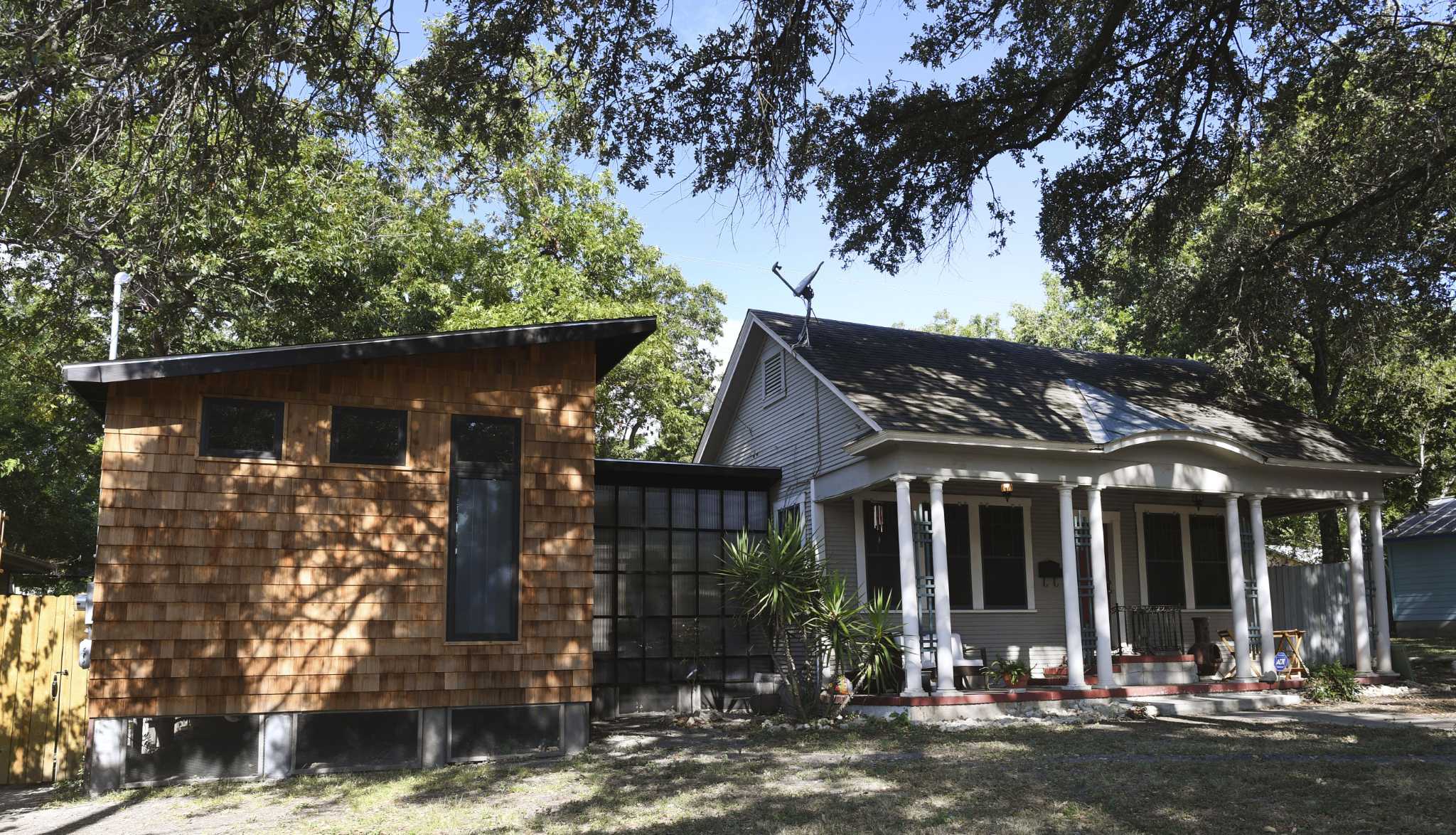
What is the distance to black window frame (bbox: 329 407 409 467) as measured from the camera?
406 inches

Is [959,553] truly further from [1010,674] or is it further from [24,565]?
[24,565]

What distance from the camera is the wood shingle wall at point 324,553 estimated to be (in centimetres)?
951

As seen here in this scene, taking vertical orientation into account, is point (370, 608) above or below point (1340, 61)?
below

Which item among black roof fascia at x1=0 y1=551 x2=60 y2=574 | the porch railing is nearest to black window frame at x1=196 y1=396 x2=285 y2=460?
black roof fascia at x1=0 y1=551 x2=60 y2=574

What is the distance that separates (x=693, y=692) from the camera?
14547 mm

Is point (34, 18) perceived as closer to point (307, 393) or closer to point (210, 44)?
point (210, 44)

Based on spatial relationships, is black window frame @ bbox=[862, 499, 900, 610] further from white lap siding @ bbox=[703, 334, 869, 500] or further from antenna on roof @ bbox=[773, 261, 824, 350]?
antenna on roof @ bbox=[773, 261, 824, 350]

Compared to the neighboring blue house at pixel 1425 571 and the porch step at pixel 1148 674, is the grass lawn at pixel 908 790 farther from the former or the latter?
the neighboring blue house at pixel 1425 571

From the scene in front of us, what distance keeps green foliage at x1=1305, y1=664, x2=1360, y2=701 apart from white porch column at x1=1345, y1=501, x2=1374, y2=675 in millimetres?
679

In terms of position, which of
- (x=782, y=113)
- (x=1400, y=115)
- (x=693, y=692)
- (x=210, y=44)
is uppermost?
(x=1400, y=115)

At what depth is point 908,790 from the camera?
27.0 feet

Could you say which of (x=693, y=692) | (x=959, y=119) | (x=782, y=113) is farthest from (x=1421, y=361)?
(x=782, y=113)

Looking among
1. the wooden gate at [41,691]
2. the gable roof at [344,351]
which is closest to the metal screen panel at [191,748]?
the wooden gate at [41,691]

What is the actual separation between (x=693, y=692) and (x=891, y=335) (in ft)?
21.9
